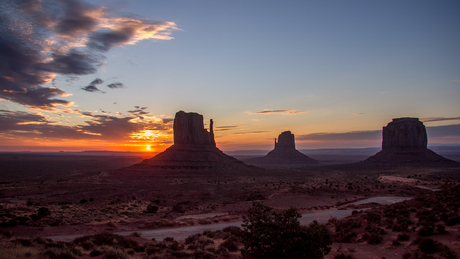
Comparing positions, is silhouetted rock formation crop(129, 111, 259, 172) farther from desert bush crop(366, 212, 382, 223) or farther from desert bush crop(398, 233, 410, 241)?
desert bush crop(398, 233, 410, 241)

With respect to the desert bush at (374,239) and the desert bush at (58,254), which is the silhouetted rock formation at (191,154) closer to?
the desert bush at (58,254)

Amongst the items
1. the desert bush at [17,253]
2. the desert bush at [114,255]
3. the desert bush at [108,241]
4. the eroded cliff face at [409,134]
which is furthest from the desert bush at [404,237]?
the eroded cliff face at [409,134]

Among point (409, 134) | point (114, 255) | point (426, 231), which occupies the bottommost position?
point (426, 231)

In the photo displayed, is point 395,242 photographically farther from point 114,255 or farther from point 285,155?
point 285,155

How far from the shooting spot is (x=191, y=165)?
75500 millimetres

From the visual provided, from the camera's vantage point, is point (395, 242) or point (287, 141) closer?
point (395, 242)

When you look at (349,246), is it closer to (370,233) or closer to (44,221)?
(370,233)

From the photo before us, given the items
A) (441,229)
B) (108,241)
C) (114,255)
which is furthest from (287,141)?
(114,255)

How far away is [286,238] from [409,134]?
4814 inches

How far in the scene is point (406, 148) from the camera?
105 meters

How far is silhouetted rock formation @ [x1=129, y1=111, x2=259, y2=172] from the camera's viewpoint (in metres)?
74.3

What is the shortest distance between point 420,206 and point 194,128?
76749 millimetres

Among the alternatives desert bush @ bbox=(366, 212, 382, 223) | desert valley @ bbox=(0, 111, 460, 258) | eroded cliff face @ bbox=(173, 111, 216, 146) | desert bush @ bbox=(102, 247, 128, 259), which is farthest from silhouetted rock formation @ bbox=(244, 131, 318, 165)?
desert bush @ bbox=(102, 247, 128, 259)

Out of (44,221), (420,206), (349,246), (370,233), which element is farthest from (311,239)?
(44,221)
